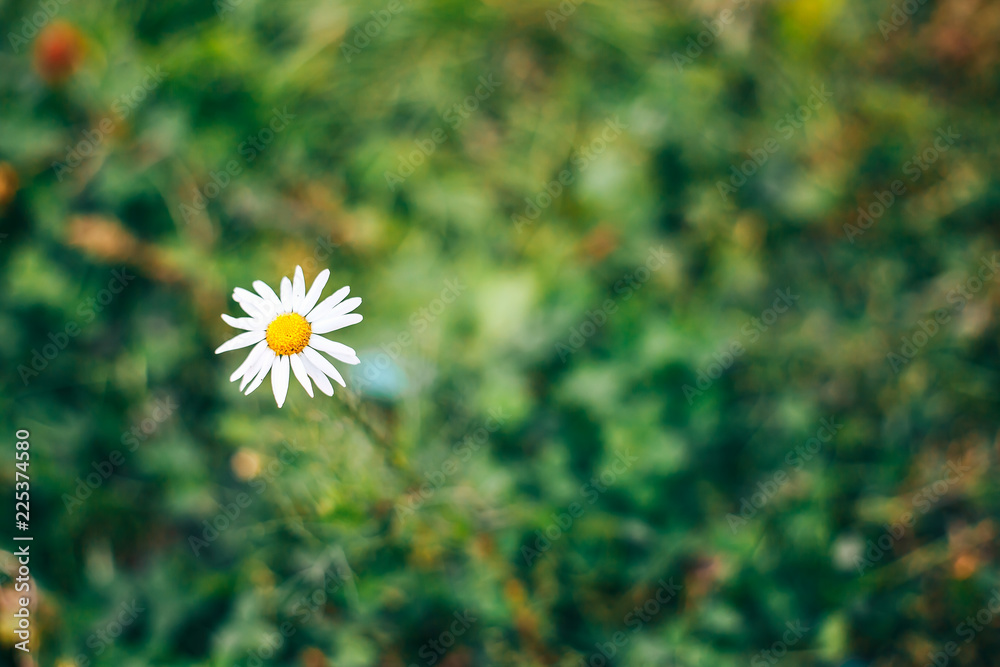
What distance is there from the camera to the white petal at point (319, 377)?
4.97 feet

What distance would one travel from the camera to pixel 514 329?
2.63 meters

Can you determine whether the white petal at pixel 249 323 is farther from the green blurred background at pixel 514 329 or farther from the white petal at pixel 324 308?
the green blurred background at pixel 514 329

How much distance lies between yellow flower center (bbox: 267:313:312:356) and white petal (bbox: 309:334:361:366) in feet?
0.06

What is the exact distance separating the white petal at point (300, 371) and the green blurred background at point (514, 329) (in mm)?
380

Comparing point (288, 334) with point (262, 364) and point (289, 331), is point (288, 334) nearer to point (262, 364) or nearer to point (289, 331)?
point (289, 331)

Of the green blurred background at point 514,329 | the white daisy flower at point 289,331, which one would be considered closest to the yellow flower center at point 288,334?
the white daisy flower at point 289,331

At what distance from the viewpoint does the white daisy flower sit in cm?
158

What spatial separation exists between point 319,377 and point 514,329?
1168mm

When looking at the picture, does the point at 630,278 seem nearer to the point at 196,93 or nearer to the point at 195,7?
the point at 196,93

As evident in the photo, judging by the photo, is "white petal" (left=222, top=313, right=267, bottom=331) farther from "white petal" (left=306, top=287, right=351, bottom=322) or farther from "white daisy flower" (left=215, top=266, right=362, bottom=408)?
"white petal" (left=306, top=287, right=351, bottom=322)

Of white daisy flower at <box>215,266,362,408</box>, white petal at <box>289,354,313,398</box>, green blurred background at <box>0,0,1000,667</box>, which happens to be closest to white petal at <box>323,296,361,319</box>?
white daisy flower at <box>215,266,362,408</box>

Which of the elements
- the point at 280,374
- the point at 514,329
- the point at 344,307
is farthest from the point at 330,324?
the point at 514,329

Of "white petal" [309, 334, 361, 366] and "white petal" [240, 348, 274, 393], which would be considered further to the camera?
"white petal" [240, 348, 274, 393]

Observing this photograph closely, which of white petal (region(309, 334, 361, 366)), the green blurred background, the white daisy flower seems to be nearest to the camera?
white petal (region(309, 334, 361, 366))
